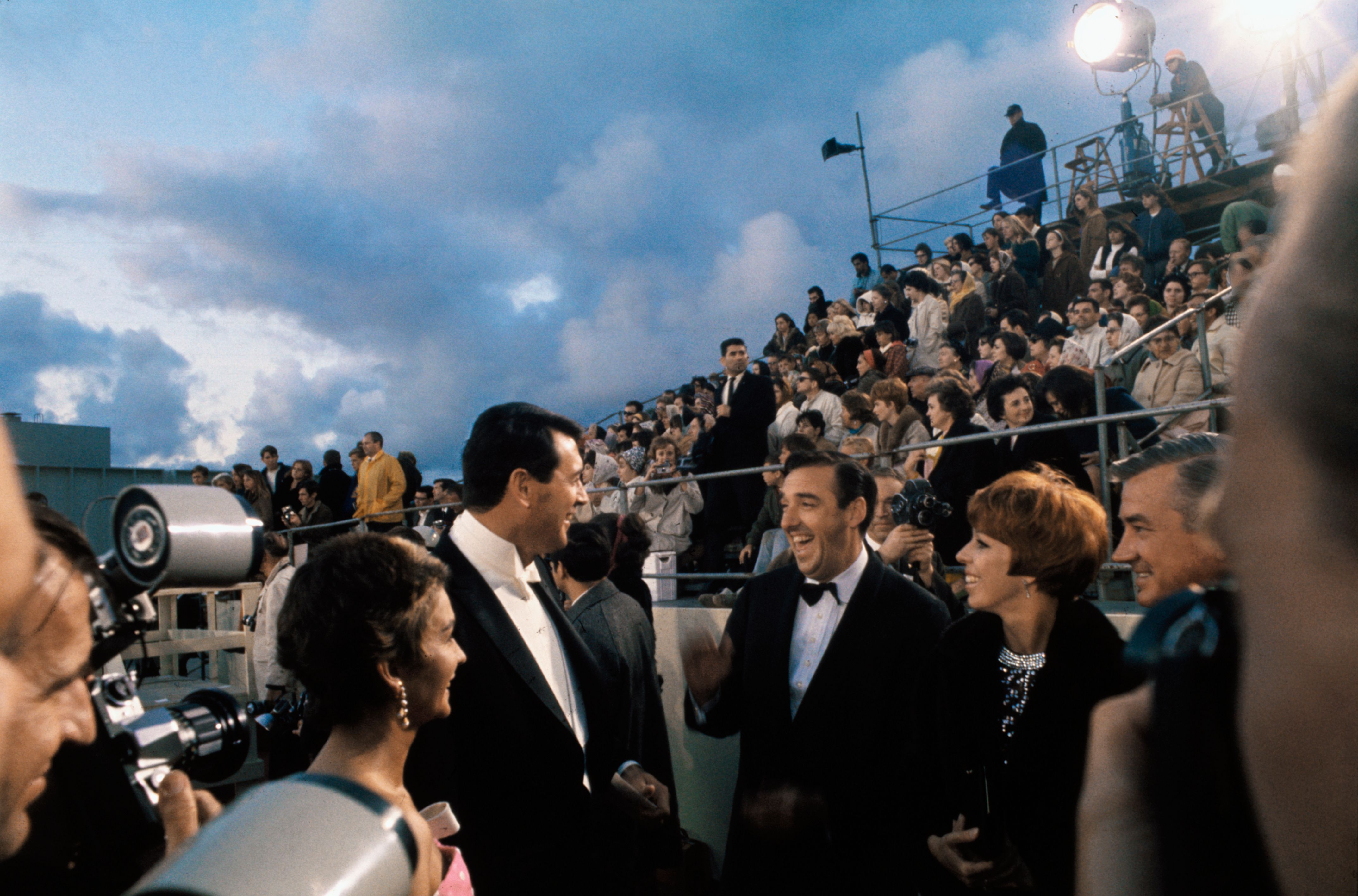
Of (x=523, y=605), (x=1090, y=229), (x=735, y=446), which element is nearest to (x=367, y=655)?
(x=523, y=605)

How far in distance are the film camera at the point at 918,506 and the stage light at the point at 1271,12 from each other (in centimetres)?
796

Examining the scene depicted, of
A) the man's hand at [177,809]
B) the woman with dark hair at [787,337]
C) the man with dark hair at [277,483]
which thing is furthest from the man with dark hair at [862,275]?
the man's hand at [177,809]

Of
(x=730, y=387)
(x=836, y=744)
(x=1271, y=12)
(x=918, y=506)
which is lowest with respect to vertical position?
(x=836, y=744)

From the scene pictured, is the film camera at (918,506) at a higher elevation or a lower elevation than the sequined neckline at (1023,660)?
higher

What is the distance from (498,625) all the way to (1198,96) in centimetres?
1251

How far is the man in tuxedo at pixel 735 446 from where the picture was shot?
24.8ft

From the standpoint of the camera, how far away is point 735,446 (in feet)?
27.3

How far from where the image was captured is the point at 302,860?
25.1 inches

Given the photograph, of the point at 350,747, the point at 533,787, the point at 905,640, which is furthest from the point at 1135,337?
the point at 350,747

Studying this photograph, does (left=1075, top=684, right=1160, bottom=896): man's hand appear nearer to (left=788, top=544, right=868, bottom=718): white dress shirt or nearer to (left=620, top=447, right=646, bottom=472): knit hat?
(left=788, top=544, right=868, bottom=718): white dress shirt

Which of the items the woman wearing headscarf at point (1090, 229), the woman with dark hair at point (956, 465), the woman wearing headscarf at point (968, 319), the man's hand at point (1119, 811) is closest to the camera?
the man's hand at point (1119, 811)

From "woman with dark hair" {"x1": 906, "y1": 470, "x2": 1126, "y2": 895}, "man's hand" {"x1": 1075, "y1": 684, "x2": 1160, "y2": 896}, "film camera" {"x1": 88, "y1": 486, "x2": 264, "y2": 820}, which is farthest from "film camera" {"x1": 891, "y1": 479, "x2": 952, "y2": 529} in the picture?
"man's hand" {"x1": 1075, "y1": 684, "x2": 1160, "y2": 896}

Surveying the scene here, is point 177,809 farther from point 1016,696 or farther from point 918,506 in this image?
point 918,506

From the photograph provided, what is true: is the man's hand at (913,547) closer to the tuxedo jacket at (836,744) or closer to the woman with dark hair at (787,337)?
the tuxedo jacket at (836,744)
